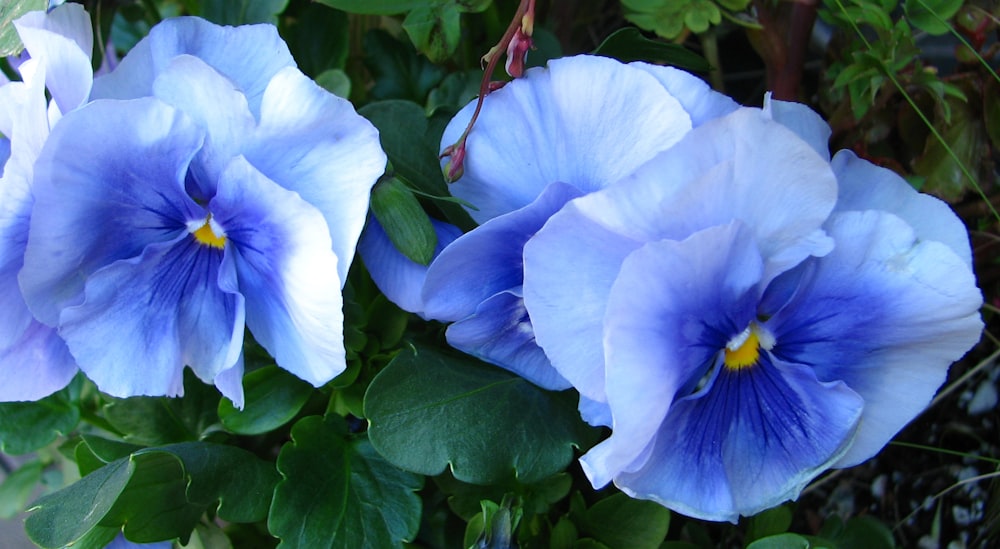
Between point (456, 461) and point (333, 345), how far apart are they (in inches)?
5.6

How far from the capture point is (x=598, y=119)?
510 millimetres

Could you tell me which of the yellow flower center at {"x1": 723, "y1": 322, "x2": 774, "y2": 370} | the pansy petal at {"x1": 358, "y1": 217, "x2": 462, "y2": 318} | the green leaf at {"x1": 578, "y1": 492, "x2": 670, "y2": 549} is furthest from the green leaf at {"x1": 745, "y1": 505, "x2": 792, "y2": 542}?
the pansy petal at {"x1": 358, "y1": 217, "x2": 462, "y2": 318}

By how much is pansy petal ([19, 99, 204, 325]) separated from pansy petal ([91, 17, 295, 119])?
0.06 meters

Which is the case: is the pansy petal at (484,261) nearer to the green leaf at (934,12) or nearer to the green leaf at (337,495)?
the green leaf at (337,495)

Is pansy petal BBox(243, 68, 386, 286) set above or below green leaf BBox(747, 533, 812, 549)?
above

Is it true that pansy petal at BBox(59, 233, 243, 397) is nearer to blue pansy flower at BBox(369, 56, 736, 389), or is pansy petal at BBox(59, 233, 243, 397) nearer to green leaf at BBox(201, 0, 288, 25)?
blue pansy flower at BBox(369, 56, 736, 389)

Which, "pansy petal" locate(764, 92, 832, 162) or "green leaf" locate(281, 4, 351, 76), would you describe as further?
"green leaf" locate(281, 4, 351, 76)

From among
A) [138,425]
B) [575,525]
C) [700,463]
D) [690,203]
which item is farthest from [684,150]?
[138,425]

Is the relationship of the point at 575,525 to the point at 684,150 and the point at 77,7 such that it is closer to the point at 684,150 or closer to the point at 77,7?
the point at 684,150

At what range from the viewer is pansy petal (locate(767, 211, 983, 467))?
460mm

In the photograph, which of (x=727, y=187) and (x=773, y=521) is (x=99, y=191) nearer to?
(x=727, y=187)

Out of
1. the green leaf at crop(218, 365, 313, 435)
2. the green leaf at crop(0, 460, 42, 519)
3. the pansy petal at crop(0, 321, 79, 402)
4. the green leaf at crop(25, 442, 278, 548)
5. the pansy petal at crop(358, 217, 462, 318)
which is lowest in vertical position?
the green leaf at crop(0, 460, 42, 519)

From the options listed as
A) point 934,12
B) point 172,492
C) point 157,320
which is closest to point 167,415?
point 172,492

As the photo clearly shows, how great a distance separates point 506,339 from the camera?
587 millimetres
